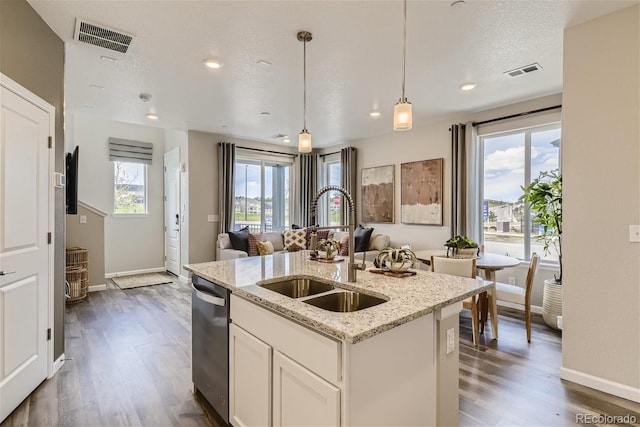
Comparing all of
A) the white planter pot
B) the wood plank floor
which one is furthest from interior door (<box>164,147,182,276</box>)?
the white planter pot

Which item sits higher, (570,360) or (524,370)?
(570,360)

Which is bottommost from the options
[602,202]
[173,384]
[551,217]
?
[173,384]

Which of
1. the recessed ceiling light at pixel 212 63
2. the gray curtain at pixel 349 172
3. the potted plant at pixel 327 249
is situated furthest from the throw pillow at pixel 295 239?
the recessed ceiling light at pixel 212 63

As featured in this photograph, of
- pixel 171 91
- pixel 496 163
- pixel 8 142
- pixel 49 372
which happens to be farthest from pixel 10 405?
pixel 496 163

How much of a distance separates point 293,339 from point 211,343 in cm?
94

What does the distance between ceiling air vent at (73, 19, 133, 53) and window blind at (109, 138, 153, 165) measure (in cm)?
413

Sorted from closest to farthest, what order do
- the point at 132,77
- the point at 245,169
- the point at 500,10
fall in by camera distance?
the point at 500,10, the point at 132,77, the point at 245,169

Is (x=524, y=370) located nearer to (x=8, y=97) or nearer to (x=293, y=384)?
(x=293, y=384)

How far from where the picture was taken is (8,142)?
207cm

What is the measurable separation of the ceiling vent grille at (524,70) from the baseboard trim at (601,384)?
271 centimetres

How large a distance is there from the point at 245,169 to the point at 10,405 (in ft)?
16.6

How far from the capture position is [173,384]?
2463 mm

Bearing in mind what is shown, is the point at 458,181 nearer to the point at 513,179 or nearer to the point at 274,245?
the point at 513,179

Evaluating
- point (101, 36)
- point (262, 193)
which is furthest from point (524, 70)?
point (262, 193)
